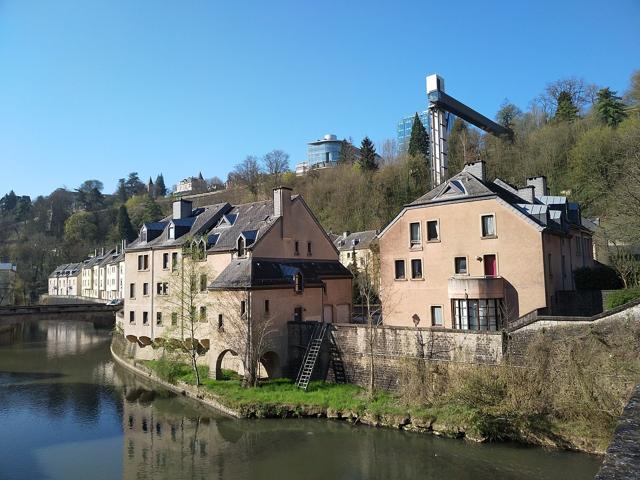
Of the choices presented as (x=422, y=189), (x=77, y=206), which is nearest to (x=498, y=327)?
(x=422, y=189)

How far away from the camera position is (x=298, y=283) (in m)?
28.9

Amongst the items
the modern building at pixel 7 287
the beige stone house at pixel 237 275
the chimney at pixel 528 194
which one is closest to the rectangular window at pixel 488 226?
the chimney at pixel 528 194

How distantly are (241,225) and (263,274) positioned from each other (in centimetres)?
675

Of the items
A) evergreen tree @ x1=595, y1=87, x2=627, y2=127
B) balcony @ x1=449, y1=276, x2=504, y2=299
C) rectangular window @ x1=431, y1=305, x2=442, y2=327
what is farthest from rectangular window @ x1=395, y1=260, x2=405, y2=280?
evergreen tree @ x1=595, y1=87, x2=627, y2=127

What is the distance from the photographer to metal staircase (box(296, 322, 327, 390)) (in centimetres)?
2509

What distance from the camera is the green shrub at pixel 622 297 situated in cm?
2236

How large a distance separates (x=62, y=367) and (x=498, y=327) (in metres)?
31.9

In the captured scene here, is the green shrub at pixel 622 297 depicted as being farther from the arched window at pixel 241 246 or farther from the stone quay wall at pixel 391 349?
the arched window at pixel 241 246

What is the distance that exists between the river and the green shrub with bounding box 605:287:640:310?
894 cm

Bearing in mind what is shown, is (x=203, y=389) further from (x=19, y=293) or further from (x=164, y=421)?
(x=19, y=293)

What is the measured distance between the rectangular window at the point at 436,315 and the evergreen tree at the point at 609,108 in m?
37.9

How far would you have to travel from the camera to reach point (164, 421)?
945 inches

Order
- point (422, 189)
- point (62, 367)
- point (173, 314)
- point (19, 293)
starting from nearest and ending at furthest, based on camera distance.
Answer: point (173, 314) < point (62, 367) < point (422, 189) < point (19, 293)

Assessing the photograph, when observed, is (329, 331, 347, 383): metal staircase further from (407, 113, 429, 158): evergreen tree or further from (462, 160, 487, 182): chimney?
(407, 113, 429, 158): evergreen tree
